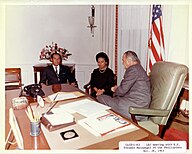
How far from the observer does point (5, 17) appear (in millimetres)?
899

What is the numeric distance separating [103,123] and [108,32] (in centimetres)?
217

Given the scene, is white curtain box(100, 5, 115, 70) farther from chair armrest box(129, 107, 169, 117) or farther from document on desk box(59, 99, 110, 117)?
document on desk box(59, 99, 110, 117)

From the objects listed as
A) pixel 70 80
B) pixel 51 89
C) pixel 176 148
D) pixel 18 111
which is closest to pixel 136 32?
pixel 70 80

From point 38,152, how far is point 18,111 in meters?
0.46

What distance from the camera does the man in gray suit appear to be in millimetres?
1663

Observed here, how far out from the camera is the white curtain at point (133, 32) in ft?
7.23

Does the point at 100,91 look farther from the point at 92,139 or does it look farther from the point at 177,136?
the point at 92,139

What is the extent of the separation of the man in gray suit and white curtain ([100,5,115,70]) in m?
1.04

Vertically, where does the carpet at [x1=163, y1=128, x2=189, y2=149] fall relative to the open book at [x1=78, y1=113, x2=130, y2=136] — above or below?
below

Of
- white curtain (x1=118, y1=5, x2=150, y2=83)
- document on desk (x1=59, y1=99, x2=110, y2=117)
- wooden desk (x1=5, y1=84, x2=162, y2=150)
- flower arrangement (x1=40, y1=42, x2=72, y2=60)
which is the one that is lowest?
wooden desk (x1=5, y1=84, x2=162, y2=150)

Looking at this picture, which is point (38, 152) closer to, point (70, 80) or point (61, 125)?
point (61, 125)

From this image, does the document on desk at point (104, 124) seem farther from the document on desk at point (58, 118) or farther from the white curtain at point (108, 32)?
the white curtain at point (108, 32)

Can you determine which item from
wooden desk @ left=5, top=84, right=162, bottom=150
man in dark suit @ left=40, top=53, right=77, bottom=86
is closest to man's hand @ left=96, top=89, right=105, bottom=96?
man in dark suit @ left=40, top=53, right=77, bottom=86

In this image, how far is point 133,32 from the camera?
244 centimetres
